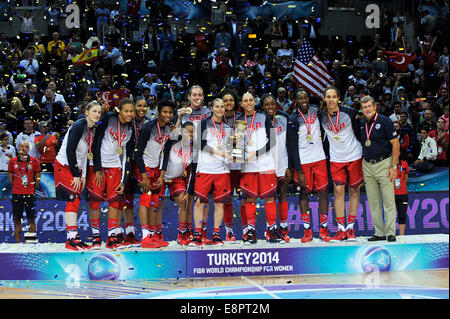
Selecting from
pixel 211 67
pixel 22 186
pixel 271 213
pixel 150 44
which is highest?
pixel 150 44

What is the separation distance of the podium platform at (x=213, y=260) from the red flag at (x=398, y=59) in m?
8.12

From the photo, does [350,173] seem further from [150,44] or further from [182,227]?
[150,44]

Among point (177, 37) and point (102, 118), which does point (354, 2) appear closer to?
point (177, 37)

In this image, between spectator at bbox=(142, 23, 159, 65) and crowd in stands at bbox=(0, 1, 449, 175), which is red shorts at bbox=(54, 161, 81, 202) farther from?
spectator at bbox=(142, 23, 159, 65)

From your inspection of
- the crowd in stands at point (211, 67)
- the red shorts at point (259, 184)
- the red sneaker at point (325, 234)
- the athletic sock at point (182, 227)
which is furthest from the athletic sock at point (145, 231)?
the crowd in stands at point (211, 67)

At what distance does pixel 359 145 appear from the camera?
25.6 ft

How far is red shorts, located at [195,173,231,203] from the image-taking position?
743 cm

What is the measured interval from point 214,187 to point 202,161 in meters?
0.34

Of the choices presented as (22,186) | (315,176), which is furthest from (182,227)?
(22,186)

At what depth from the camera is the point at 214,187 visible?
7.48 metres

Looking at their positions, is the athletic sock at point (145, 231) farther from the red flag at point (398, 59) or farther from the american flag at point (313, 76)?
the red flag at point (398, 59)
